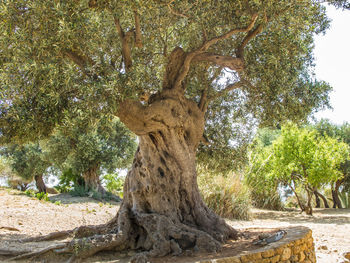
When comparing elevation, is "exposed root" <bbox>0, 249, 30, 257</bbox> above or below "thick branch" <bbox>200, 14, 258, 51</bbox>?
below

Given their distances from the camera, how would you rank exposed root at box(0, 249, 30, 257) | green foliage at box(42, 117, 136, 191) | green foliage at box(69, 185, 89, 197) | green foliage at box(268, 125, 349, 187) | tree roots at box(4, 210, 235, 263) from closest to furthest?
tree roots at box(4, 210, 235, 263) → exposed root at box(0, 249, 30, 257) → green foliage at box(268, 125, 349, 187) → green foliage at box(42, 117, 136, 191) → green foliage at box(69, 185, 89, 197)

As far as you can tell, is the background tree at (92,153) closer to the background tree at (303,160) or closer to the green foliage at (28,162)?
the green foliage at (28,162)

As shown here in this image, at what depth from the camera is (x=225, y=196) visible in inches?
579

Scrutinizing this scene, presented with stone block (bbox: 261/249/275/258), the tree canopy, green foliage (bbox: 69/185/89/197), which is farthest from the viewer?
green foliage (bbox: 69/185/89/197)

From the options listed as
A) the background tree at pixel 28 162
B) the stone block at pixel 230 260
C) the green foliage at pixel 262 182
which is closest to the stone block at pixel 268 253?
the stone block at pixel 230 260

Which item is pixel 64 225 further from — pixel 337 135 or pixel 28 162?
pixel 337 135

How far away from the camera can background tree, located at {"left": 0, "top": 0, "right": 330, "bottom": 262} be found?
6355mm

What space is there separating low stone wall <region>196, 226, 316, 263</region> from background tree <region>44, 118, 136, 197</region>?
508 inches

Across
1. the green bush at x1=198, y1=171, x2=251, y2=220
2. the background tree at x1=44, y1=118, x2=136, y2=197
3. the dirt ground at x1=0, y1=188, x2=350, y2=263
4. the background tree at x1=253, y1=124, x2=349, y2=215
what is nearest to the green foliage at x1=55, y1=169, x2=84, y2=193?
the background tree at x1=44, y1=118, x2=136, y2=197

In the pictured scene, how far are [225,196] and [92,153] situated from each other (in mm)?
8808

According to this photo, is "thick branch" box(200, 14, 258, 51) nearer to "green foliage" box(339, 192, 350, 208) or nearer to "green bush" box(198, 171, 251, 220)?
"green bush" box(198, 171, 251, 220)

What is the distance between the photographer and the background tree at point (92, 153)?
61.4ft

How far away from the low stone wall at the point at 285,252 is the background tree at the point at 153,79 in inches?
38.7

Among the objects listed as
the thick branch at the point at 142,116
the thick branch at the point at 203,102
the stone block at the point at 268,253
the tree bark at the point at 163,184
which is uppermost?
the thick branch at the point at 203,102
